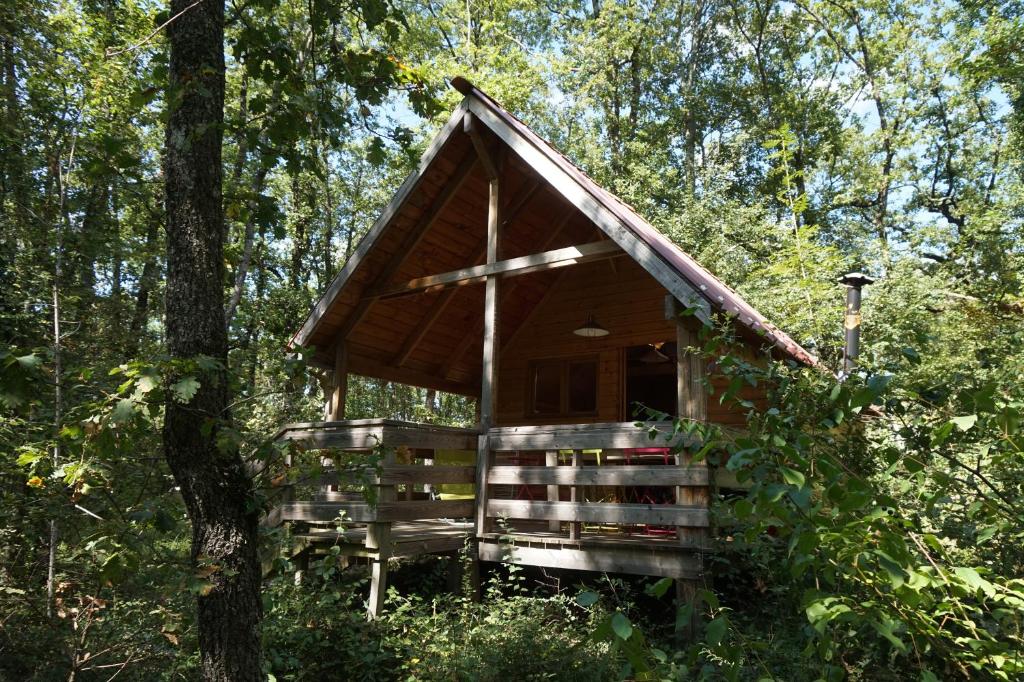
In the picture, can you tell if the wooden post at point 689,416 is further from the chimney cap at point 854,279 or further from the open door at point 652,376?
the open door at point 652,376

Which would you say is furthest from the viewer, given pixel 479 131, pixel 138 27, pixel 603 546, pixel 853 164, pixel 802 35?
pixel 802 35

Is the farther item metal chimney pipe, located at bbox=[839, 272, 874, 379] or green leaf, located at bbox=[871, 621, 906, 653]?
metal chimney pipe, located at bbox=[839, 272, 874, 379]

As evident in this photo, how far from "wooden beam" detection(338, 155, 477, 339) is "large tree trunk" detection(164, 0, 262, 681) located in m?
5.84

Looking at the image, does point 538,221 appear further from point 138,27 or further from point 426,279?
point 138,27

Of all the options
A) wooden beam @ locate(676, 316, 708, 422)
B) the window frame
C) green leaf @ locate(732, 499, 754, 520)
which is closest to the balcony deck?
wooden beam @ locate(676, 316, 708, 422)

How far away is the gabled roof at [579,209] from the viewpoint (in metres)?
6.89

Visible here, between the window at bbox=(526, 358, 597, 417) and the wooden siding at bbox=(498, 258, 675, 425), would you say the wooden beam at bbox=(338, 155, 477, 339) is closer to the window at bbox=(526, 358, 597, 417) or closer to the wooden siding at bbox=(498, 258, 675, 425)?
the wooden siding at bbox=(498, 258, 675, 425)

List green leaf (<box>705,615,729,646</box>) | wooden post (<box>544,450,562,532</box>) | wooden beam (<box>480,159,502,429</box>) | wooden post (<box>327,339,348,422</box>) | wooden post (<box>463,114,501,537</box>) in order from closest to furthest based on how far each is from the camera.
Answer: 1. green leaf (<box>705,615,729,646</box>)
2. wooden post (<box>544,450,562,532</box>)
3. wooden post (<box>463,114,501,537</box>)
4. wooden beam (<box>480,159,502,429</box>)
5. wooden post (<box>327,339,348,422</box>)

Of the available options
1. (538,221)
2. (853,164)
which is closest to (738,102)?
(853,164)

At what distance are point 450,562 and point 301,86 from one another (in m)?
5.79

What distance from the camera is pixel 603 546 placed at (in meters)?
7.31

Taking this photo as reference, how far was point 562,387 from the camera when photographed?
12211mm

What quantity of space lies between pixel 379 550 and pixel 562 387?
5606 millimetres

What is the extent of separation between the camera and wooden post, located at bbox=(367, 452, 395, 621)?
23.8 feet
